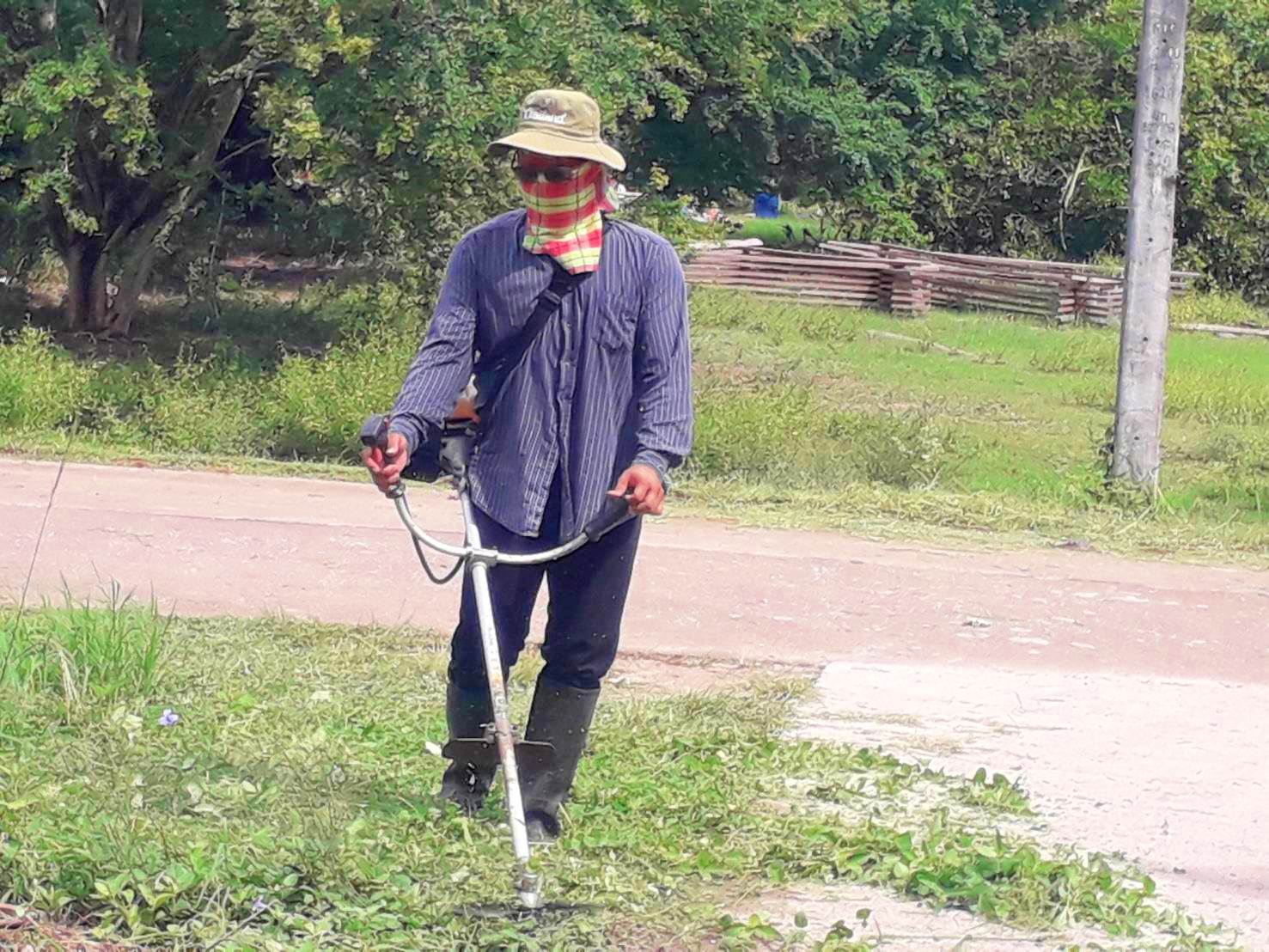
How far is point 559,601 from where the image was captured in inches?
177

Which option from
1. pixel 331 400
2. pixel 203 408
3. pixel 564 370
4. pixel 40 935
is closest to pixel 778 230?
pixel 203 408

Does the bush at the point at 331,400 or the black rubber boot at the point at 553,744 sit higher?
the black rubber boot at the point at 553,744

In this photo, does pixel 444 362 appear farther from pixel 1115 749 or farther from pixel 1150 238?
pixel 1150 238

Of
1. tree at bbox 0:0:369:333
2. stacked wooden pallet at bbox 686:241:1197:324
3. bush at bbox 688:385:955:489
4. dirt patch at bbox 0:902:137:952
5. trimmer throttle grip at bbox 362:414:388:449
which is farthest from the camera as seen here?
stacked wooden pallet at bbox 686:241:1197:324

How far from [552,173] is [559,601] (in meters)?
1.07

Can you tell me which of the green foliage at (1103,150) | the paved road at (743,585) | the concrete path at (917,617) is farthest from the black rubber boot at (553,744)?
the green foliage at (1103,150)

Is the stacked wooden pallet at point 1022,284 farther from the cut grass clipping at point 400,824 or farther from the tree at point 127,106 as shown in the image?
the cut grass clipping at point 400,824

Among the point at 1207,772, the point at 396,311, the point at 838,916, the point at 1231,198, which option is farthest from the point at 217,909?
the point at 1231,198

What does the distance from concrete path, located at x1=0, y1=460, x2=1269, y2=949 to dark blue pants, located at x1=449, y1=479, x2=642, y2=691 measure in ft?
4.74

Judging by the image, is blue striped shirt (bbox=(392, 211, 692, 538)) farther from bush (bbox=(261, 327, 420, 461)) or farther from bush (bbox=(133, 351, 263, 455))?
bush (bbox=(133, 351, 263, 455))

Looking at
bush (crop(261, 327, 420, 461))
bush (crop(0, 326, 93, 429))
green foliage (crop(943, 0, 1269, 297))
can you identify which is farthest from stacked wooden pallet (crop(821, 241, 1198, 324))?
bush (crop(0, 326, 93, 429))

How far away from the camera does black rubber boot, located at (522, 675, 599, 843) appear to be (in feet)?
14.7

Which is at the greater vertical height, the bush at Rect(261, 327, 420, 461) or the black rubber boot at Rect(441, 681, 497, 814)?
the black rubber boot at Rect(441, 681, 497, 814)

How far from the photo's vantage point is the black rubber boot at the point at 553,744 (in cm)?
447
